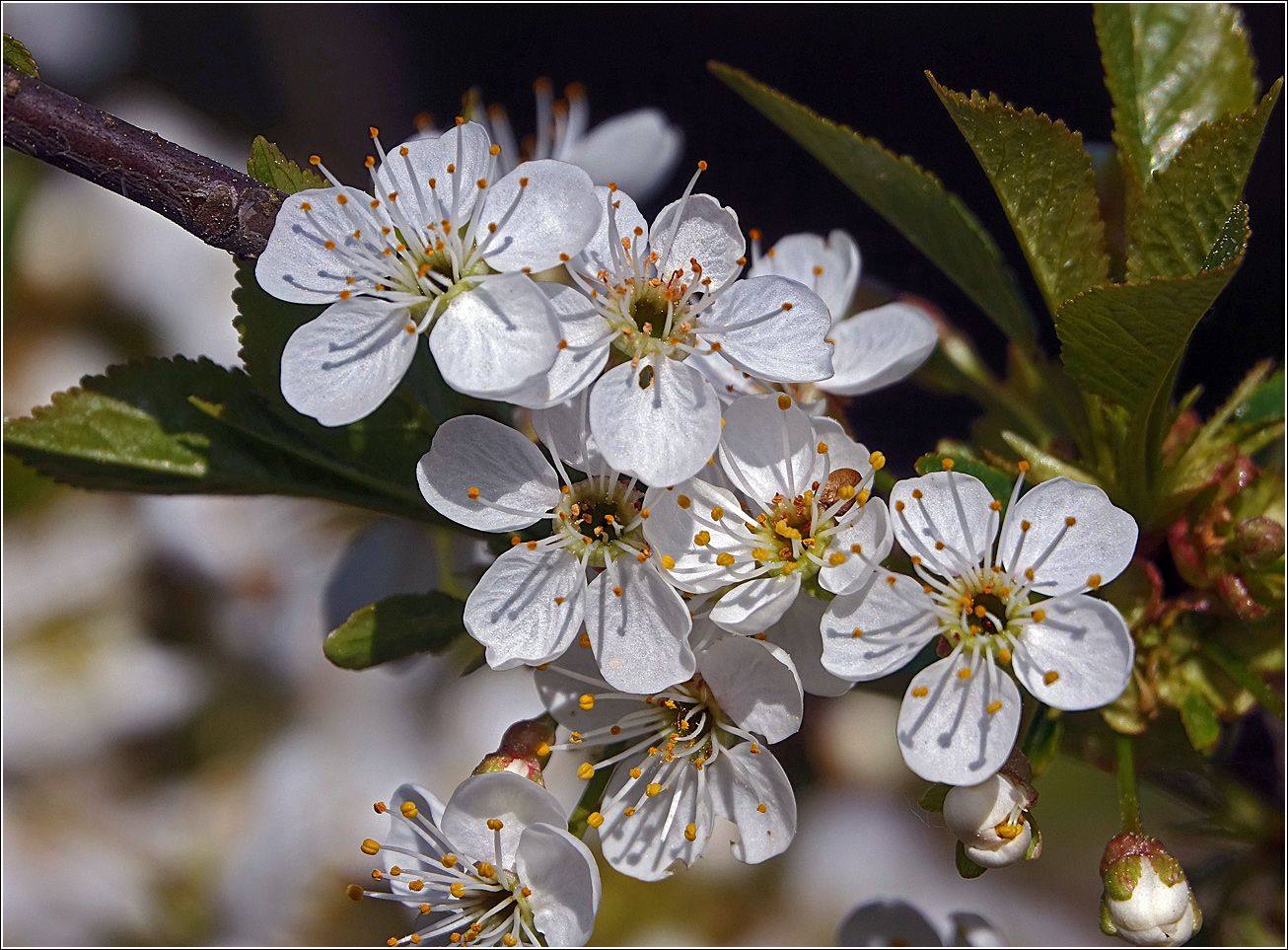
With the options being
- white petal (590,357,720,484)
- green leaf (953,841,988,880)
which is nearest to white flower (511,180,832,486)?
white petal (590,357,720,484)

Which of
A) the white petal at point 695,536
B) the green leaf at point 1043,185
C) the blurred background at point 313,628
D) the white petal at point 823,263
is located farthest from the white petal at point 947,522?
the blurred background at point 313,628

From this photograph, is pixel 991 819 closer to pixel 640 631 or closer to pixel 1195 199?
pixel 640 631

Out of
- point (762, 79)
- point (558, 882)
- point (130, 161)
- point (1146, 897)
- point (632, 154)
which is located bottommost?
point (1146, 897)

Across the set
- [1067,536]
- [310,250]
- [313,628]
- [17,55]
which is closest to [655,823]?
[1067,536]

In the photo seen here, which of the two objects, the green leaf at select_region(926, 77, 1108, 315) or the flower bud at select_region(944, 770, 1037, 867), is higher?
the green leaf at select_region(926, 77, 1108, 315)

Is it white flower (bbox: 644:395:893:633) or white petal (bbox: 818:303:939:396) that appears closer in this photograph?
white flower (bbox: 644:395:893:633)

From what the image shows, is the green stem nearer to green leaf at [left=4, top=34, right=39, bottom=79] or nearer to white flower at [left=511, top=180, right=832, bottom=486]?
white flower at [left=511, top=180, right=832, bottom=486]
